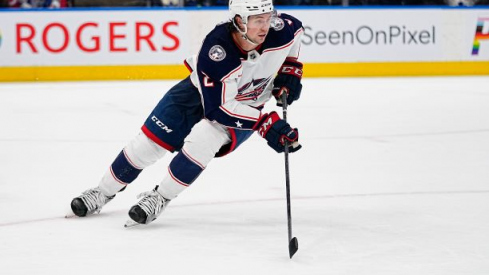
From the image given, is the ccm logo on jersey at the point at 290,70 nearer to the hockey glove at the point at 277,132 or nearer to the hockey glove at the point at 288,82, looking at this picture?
the hockey glove at the point at 288,82

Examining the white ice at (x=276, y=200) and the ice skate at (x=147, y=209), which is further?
the ice skate at (x=147, y=209)

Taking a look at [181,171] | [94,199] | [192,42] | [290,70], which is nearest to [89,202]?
[94,199]

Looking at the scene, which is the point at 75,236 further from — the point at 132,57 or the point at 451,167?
the point at 132,57

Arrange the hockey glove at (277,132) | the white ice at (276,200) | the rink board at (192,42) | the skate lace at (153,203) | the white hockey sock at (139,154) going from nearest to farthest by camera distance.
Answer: the white ice at (276,200), the hockey glove at (277,132), the skate lace at (153,203), the white hockey sock at (139,154), the rink board at (192,42)

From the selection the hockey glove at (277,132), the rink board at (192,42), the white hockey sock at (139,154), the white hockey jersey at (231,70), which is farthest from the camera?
the rink board at (192,42)

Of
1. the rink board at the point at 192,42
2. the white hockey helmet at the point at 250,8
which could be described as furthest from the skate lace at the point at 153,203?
the rink board at the point at 192,42

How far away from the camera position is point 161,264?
8.07 ft

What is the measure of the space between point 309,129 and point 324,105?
4.12ft

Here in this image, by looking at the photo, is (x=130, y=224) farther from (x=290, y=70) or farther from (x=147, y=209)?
(x=290, y=70)

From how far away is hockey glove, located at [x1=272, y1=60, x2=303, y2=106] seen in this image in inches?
121

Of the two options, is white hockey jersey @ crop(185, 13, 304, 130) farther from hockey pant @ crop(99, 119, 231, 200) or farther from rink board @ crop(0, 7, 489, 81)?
rink board @ crop(0, 7, 489, 81)

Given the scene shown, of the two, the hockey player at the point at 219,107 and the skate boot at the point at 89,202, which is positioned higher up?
the hockey player at the point at 219,107

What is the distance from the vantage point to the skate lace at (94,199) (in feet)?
10.1

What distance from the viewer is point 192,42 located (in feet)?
29.5
